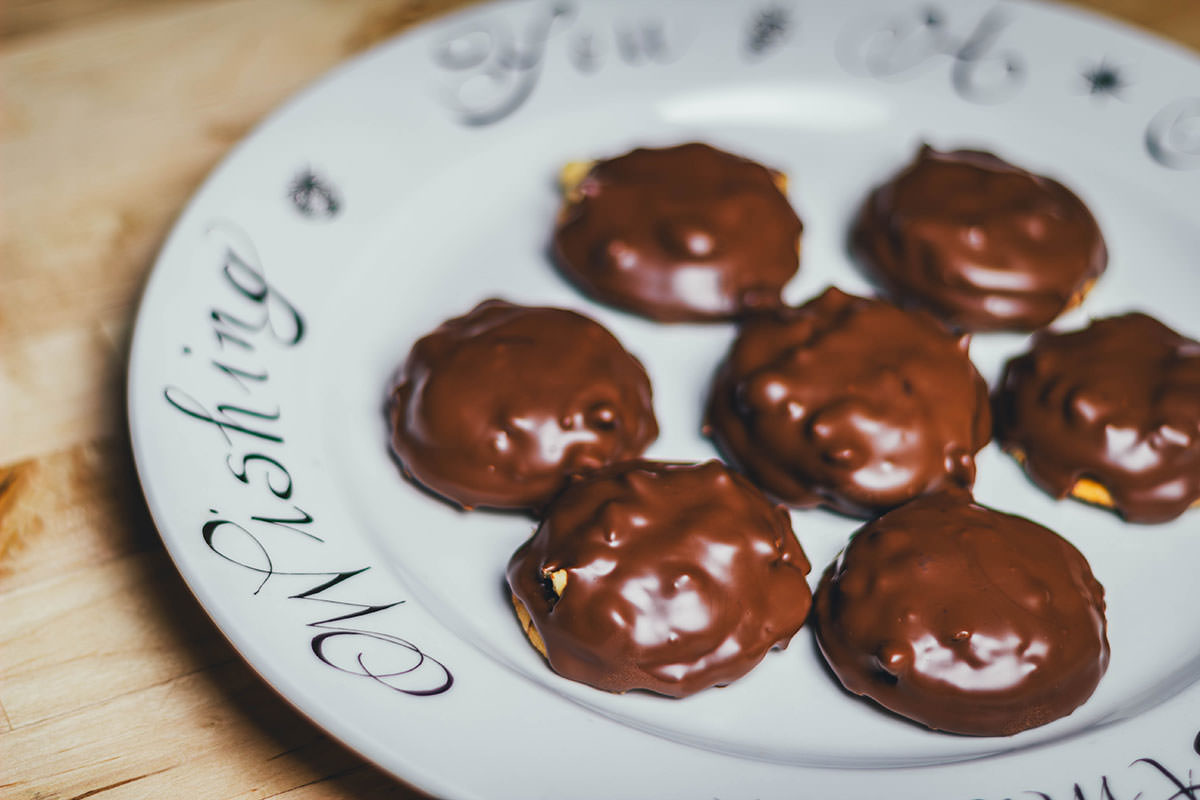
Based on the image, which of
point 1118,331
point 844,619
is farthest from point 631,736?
point 1118,331

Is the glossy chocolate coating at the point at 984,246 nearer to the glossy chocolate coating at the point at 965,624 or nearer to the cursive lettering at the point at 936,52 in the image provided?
the cursive lettering at the point at 936,52

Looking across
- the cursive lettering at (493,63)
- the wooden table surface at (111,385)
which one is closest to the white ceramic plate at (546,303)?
the cursive lettering at (493,63)

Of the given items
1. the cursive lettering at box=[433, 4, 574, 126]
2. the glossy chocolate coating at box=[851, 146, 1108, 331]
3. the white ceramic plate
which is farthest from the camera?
the cursive lettering at box=[433, 4, 574, 126]

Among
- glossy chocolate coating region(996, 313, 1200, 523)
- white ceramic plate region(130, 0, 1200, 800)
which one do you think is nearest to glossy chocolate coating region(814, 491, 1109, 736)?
white ceramic plate region(130, 0, 1200, 800)

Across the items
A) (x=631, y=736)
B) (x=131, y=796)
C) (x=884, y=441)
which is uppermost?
(x=884, y=441)

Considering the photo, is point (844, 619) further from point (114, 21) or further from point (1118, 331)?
point (114, 21)

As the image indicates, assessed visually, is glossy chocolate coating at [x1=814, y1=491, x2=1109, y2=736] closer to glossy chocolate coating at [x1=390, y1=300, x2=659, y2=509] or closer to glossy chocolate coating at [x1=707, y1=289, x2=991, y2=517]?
glossy chocolate coating at [x1=707, y1=289, x2=991, y2=517]

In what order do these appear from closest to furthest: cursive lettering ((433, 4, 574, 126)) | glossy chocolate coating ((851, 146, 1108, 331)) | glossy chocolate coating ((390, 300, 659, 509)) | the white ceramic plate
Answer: the white ceramic plate < glossy chocolate coating ((390, 300, 659, 509)) < glossy chocolate coating ((851, 146, 1108, 331)) < cursive lettering ((433, 4, 574, 126))
